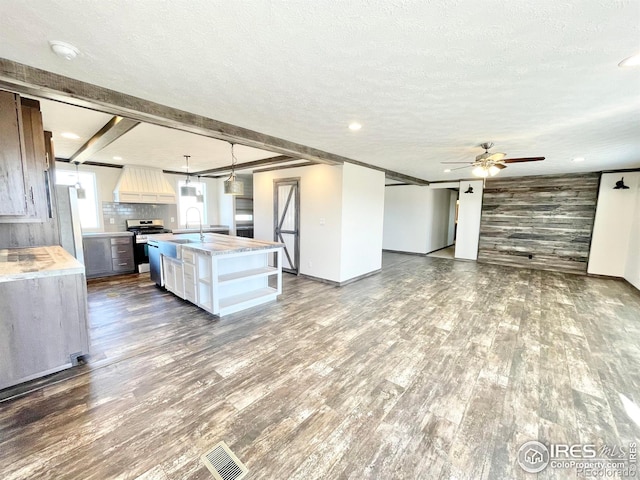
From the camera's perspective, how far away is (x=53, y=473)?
4.91 feet

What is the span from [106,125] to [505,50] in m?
4.41

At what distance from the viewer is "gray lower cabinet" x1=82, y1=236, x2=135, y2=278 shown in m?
5.45

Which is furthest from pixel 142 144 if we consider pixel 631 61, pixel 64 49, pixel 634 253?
pixel 634 253

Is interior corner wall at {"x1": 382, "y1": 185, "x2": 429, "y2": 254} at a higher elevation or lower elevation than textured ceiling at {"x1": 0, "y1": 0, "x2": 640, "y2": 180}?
lower

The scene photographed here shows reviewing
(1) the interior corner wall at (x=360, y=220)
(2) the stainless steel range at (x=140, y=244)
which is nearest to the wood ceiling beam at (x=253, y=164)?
(1) the interior corner wall at (x=360, y=220)

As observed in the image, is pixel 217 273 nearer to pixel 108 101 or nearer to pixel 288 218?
pixel 108 101

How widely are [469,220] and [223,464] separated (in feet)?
27.8

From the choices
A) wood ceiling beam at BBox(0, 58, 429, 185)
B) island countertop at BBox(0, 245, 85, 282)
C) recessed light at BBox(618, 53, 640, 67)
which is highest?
recessed light at BBox(618, 53, 640, 67)

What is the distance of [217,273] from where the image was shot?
→ 3.74 meters

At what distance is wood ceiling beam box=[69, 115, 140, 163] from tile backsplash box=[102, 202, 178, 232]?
1.92 m

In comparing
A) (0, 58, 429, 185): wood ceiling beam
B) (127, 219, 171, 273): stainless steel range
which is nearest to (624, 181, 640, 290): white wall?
(0, 58, 429, 185): wood ceiling beam

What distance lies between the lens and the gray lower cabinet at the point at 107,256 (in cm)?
545

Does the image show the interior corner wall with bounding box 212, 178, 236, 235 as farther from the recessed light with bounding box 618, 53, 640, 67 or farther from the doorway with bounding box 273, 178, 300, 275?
the recessed light with bounding box 618, 53, 640, 67

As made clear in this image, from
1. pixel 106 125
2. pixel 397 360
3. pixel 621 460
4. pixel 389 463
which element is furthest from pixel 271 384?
pixel 106 125
